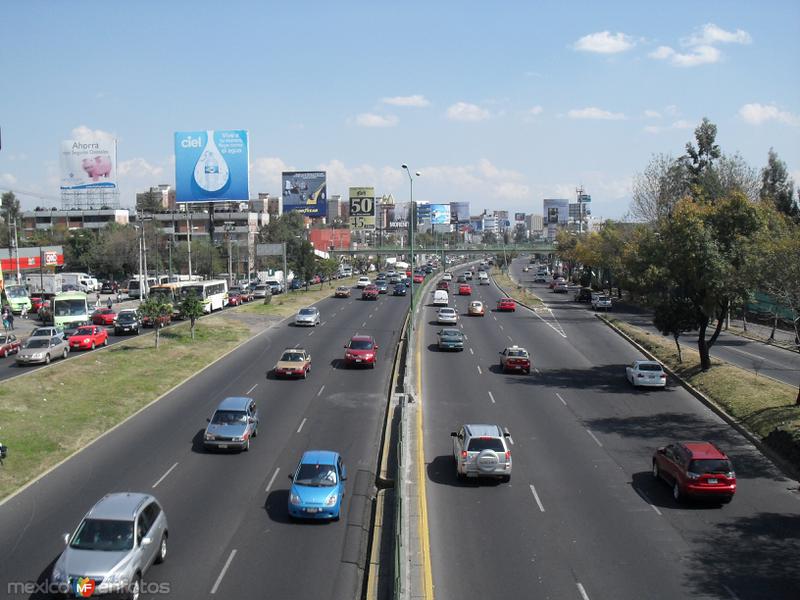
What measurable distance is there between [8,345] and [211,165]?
3113 cm

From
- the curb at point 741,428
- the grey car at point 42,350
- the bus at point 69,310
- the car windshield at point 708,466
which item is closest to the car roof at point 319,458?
the car windshield at point 708,466

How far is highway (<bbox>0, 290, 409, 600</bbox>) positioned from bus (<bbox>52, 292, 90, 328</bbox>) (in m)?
17.6

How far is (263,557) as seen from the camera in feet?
55.3

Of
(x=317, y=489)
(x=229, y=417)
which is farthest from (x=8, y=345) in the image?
(x=317, y=489)

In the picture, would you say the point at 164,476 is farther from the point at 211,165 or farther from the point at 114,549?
the point at 211,165

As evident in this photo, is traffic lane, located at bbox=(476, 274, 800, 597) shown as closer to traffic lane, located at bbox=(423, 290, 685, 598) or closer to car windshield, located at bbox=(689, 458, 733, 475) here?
traffic lane, located at bbox=(423, 290, 685, 598)

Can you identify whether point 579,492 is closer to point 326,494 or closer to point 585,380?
point 326,494

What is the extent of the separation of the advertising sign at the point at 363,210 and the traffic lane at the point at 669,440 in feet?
335

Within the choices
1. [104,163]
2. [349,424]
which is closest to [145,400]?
[349,424]

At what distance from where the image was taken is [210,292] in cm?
6419

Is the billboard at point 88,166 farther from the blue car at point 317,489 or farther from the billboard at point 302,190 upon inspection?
the blue car at point 317,489

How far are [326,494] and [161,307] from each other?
27340 millimetres

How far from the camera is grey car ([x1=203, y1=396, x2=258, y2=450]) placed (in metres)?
25.1

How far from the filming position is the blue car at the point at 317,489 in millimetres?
19016
